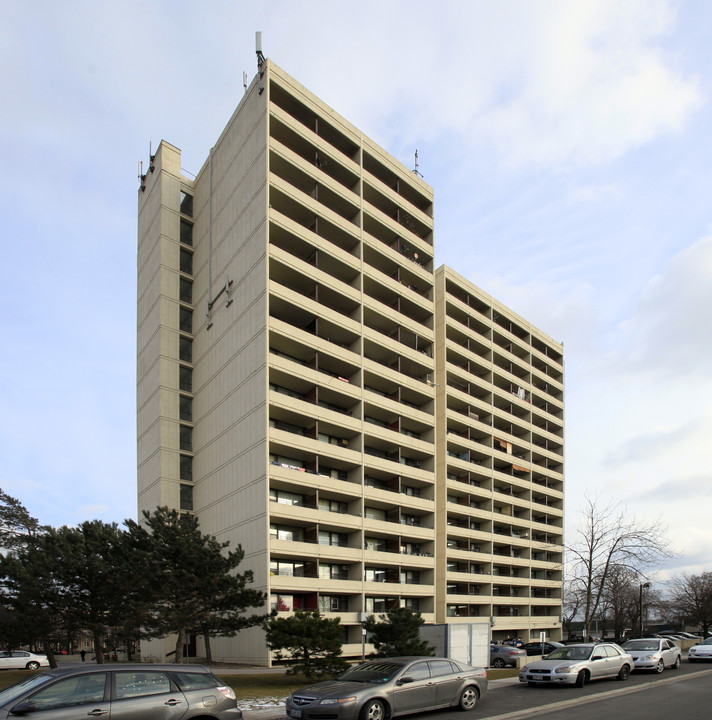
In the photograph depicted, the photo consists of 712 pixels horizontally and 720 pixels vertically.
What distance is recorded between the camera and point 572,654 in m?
20.9

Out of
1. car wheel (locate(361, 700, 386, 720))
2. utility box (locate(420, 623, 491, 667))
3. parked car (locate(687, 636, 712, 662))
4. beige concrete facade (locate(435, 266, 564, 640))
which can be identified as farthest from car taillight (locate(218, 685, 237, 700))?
beige concrete facade (locate(435, 266, 564, 640))

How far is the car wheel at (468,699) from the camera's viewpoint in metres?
15.7

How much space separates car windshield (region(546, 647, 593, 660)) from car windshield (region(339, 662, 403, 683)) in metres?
8.43

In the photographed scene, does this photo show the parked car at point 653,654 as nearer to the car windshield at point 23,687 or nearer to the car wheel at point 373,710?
the car wheel at point 373,710

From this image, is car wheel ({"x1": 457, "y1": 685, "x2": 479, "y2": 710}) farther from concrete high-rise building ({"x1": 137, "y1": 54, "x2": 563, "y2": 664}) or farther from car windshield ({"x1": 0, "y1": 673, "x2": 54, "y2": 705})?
concrete high-rise building ({"x1": 137, "y1": 54, "x2": 563, "y2": 664})

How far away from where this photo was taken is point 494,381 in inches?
2721

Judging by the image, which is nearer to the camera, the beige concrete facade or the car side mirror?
the car side mirror

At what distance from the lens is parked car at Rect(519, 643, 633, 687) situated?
19.8 metres

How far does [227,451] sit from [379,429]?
10.7 m

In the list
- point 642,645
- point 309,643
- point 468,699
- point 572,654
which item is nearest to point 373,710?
point 468,699

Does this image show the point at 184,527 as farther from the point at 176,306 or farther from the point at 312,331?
the point at 176,306

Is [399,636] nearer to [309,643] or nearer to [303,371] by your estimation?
[309,643]

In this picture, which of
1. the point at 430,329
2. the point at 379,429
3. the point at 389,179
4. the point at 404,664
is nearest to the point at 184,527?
the point at 404,664

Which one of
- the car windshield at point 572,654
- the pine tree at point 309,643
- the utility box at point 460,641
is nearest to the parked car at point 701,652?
the utility box at point 460,641
